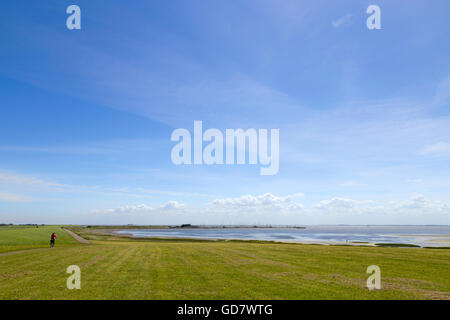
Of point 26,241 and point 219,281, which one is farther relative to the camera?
point 26,241

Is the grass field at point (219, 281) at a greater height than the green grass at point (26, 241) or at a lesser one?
greater

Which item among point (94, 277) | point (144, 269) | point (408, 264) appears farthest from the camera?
point (408, 264)

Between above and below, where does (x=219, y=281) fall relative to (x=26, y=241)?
above

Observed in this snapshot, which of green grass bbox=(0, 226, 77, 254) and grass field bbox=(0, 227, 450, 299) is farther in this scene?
green grass bbox=(0, 226, 77, 254)

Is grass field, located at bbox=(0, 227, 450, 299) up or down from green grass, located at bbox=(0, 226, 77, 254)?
up
